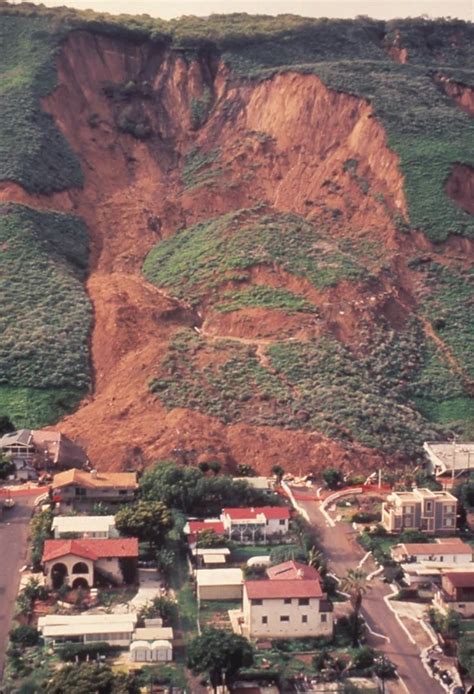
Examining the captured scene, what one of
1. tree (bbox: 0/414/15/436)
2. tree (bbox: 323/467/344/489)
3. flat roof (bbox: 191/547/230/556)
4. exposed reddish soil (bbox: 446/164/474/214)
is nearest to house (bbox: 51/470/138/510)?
flat roof (bbox: 191/547/230/556)

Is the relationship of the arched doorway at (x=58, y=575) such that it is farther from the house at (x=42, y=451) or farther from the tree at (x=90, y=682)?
the house at (x=42, y=451)

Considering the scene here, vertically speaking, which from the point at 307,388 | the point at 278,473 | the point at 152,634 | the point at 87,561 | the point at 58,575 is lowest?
the point at 152,634

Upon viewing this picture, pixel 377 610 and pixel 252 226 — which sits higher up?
pixel 252 226

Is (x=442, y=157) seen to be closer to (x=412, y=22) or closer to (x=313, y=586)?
(x=412, y=22)

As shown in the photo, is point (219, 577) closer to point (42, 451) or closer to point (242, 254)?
point (42, 451)

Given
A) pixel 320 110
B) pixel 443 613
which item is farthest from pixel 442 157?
pixel 443 613

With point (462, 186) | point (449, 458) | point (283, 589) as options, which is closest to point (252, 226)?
point (462, 186)
